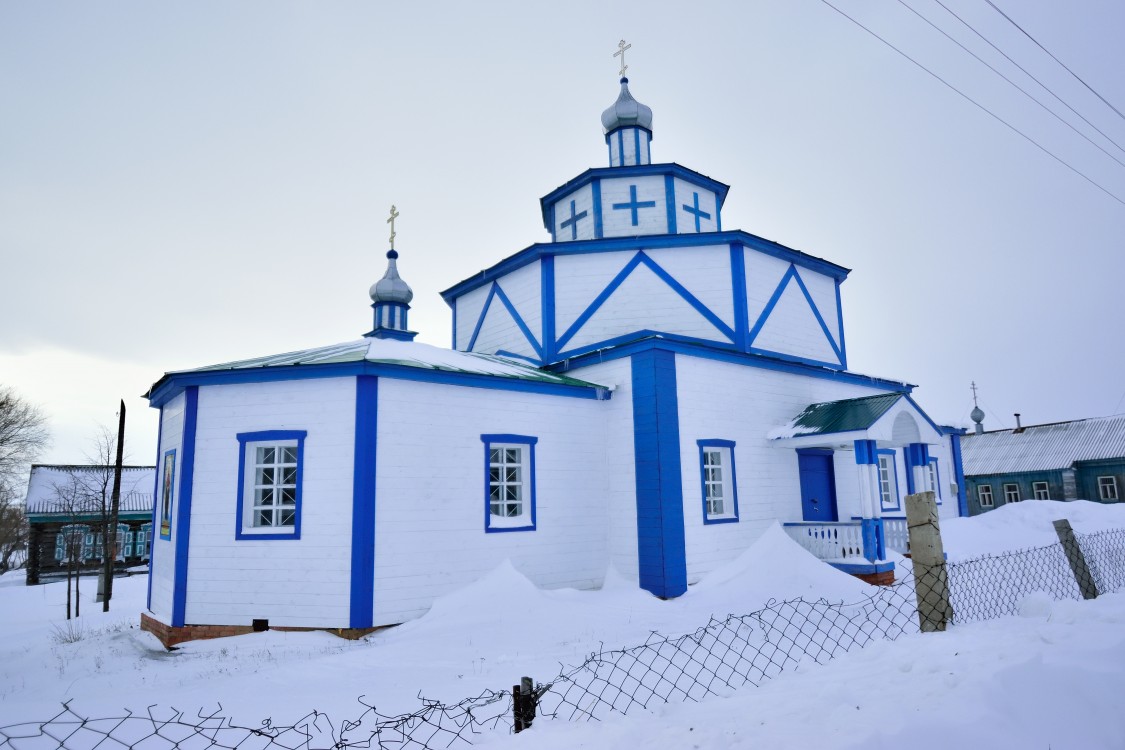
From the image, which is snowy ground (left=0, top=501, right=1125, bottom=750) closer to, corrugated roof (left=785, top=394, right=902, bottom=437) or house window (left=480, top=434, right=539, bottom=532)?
house window (left=480, top=434, right=539, bottom=532)

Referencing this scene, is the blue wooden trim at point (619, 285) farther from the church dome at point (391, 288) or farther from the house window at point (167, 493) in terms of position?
the church dome at point (391, 288)

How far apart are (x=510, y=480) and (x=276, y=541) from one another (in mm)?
3765

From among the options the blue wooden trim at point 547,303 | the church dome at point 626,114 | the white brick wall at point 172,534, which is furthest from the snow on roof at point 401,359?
the church dome at point 626,114

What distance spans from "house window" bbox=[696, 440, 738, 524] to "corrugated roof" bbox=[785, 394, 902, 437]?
1616mm

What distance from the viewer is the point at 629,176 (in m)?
17.0

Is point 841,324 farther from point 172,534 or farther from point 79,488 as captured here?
point 79,488

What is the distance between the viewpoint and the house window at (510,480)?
1106cm

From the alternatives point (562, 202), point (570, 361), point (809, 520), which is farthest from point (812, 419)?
point (562, 202)

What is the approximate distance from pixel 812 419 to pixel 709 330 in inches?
109

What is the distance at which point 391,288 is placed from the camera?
838 inches

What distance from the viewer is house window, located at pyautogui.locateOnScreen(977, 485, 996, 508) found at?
35.0m

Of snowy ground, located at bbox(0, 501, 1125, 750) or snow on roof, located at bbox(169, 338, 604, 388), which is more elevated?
snow on roof, located at bbox(169, 338, 604, 388)

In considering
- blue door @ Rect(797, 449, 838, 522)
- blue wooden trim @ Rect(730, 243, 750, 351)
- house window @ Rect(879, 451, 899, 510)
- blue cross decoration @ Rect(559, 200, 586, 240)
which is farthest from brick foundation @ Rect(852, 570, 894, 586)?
blue cross decoration @ Rect(559, 200, 586, 240)

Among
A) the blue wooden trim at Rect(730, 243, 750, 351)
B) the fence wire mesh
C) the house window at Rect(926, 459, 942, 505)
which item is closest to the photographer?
the fence wire mesh
